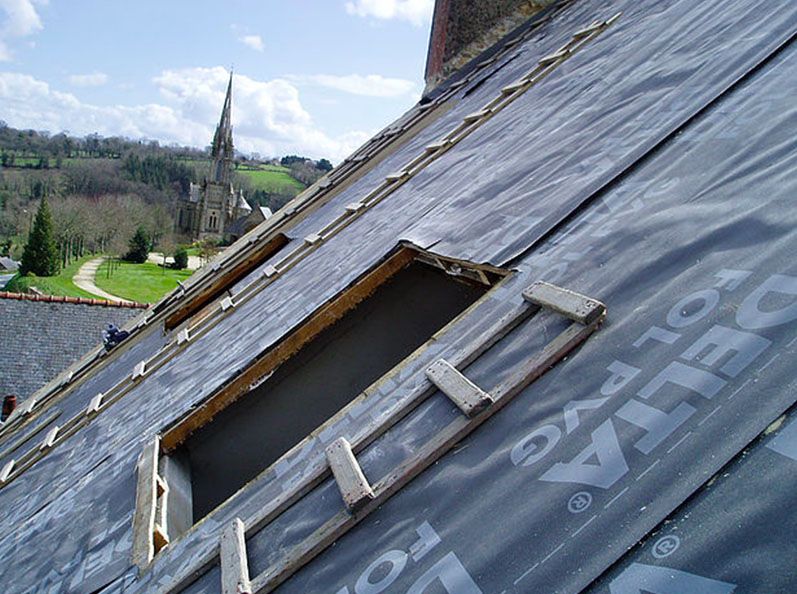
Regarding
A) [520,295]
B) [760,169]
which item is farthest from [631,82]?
[520,295]

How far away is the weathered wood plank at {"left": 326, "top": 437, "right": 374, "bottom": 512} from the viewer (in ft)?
6.57

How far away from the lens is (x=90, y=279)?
52875mm

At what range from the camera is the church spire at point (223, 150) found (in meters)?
84.4

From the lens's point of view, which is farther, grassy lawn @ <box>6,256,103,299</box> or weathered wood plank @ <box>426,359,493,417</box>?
grassy lawn @ <box>6,256,103,299</box>

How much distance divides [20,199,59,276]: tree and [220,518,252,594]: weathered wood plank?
52029 mm

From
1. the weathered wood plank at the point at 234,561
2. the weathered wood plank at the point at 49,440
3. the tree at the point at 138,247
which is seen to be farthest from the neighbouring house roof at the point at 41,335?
the tree at the point at 138,247

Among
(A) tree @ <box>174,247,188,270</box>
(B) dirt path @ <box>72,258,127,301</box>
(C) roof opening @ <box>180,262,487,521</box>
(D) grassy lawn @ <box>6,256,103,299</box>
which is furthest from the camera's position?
(A) tree @ <box>174,247,188,270</box>

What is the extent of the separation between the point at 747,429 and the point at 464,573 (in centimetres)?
73

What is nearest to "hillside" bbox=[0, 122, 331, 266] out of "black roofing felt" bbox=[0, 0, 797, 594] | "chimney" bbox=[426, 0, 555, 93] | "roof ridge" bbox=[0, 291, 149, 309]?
"roof ridge" bbox=[0, 291, 149, 309]

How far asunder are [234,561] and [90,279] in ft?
184

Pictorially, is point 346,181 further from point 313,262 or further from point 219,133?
point 219,133

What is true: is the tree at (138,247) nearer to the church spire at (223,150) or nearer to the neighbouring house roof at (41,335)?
the church spire at (223,150)

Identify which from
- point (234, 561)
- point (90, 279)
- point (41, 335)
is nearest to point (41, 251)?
point (90, 279)

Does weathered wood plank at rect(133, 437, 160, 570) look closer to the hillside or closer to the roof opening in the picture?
the roof opening
